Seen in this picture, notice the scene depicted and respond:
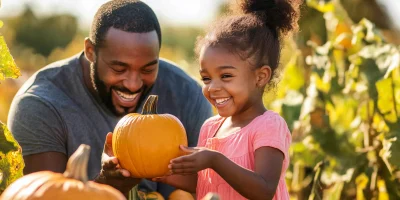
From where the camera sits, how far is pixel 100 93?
498 cm

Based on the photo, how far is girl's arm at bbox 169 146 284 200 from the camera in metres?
3.55

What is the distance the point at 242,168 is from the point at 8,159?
0.90 m

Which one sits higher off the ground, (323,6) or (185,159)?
(323,6)

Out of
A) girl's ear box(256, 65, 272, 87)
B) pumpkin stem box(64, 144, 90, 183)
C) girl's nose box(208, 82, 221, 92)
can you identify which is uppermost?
girl's ear box(256, 65, 272, 87)

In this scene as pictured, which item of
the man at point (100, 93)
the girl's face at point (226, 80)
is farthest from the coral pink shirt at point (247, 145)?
the man at point (100, 93)

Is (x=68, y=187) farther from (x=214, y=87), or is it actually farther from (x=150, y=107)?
(x=214, y=87)

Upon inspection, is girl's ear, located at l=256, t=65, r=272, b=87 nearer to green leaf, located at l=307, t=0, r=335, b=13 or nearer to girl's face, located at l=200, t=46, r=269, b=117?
girl's face, located at l=200, t=46, r=269, b=117

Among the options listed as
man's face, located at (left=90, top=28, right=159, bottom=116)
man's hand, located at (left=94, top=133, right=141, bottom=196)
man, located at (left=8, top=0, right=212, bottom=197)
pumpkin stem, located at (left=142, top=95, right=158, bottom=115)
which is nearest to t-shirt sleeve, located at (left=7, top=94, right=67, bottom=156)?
man, located at (left=8, top=0, right=212, bottom=197)

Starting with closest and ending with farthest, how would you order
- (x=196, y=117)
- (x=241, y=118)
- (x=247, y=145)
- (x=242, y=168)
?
(x=242, y=168) < (x=247, y=145) < (x=241, y=118) < (x=196, y=117)

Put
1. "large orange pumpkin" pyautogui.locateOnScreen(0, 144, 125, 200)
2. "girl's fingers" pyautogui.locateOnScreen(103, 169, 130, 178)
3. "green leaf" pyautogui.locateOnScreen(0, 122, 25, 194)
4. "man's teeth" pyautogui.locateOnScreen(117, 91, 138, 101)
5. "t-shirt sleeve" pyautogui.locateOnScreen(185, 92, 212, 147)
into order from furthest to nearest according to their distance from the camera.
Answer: "t-shirt sleeve" pyautogui.locateOnScreen(185, 92, 212, 147), "man's teeth" pyautogui.locateOnScreen(117, 91, 138, 101), "girl's fingers" pyautogui.locateOnScreen(103, 169, 130, 178), "green leaf" pyautogui.locateOnScreen(0, 122, 25, 194), "large orange pumpkin" pyautogui.locateOnScreen(0, 144, 125, 200)

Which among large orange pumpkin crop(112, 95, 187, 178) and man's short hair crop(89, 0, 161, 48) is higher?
man's short hair crop(89, 0, 161, 48)

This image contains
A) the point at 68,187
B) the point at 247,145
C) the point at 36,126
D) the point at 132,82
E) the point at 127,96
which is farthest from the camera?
the point at 36,126

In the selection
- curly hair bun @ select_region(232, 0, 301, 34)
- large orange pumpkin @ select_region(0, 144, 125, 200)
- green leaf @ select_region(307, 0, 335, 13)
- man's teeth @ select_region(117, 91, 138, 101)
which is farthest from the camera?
green leaf @ select_region(307, 0, 335, 13)

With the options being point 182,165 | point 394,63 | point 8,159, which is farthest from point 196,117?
point 8,159
